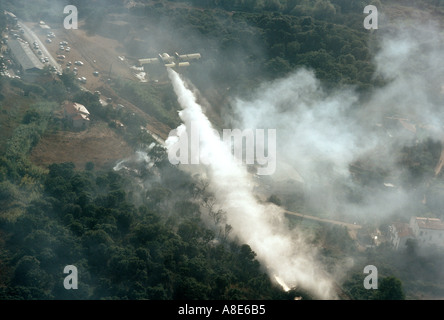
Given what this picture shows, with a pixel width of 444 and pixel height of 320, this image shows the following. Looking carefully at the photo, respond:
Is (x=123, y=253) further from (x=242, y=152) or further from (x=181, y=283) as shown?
(x=242, y=152)

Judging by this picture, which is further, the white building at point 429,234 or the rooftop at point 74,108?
the rooftop at point 74,108

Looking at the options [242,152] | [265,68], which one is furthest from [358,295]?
[265,68]

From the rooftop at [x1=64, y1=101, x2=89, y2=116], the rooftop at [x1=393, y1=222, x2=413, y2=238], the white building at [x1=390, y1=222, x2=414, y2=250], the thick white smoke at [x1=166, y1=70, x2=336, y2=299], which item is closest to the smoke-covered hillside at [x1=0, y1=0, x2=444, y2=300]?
the thick white smoke at [x1=166, y1=70, x2=336, y2=299]

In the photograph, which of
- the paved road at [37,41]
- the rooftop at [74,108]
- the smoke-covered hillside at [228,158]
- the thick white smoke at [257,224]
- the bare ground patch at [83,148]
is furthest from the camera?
the paved road at [37,41]

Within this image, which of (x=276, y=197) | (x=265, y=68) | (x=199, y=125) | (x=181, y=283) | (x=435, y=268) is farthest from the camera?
(x=265, y=68)

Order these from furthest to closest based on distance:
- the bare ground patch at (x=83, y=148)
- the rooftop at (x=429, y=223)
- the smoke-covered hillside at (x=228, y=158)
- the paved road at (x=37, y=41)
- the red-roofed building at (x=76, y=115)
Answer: the paved road at (x=37, y=41) → the red-roofed building at (x=76, y=115) → the bare ground patch at (x=83, y=148) → the rooftop at (x=429, y=223) → the smoke-covered hillside at (x=228, y=158)

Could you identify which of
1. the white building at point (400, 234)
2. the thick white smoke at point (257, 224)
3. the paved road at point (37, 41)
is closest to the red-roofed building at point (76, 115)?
the thick white smoke at point (257, 224)

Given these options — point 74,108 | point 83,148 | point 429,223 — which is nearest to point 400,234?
point 429,223

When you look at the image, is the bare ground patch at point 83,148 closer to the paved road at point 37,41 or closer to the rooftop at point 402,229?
the paved road at point 37,41
